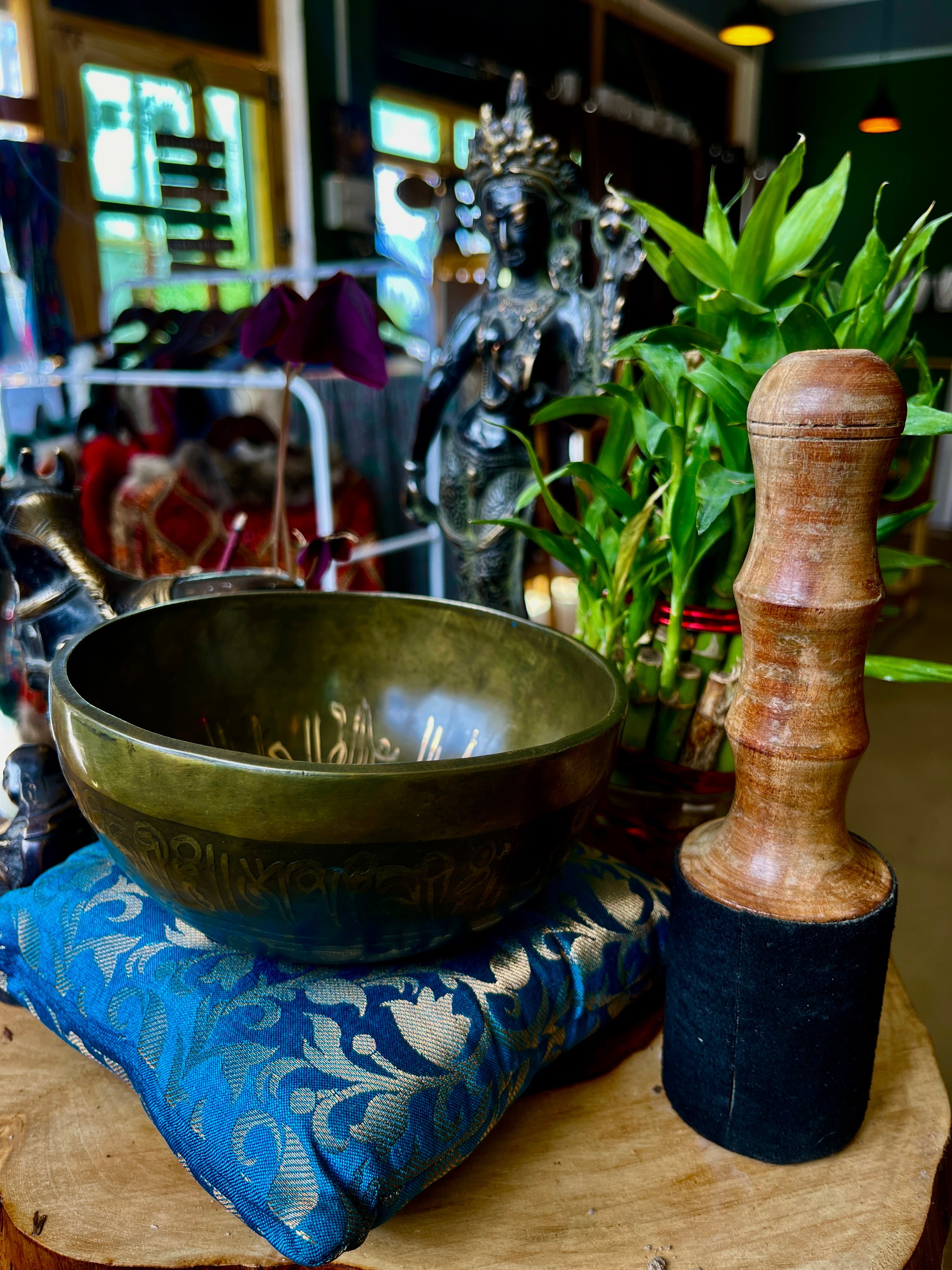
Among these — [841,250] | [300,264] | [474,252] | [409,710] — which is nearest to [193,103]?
[300,264]

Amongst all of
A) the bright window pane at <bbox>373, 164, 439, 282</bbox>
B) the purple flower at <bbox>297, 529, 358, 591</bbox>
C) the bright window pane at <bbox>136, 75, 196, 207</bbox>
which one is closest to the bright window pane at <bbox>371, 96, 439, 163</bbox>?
the bright window pane at <bbox>373, 164, 439, 282</bbox>

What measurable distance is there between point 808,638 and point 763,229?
0.88 feet

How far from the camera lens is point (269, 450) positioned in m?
2.23

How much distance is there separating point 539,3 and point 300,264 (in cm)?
209

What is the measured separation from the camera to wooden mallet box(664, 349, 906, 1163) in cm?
37

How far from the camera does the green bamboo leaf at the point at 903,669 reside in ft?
1.65

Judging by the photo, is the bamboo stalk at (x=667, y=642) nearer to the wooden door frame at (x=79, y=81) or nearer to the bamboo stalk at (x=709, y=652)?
the bamboo stalk at (x=709, y=652)

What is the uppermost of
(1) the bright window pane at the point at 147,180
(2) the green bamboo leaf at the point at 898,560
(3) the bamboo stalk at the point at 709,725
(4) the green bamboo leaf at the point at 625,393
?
(1) the bright window pane at the point at 147,180

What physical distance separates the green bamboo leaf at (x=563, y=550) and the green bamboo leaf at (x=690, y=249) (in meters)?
0.18

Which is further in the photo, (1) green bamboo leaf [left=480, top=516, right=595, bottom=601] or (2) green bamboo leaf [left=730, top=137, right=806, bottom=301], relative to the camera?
(1) green bamboo leaf [left=480, top=516, right=595, bottom=601]

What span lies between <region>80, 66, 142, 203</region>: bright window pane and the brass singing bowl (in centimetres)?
320

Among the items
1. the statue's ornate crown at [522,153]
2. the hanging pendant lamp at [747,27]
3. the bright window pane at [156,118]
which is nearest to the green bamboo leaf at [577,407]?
the statue's ornate crown at [522,153]

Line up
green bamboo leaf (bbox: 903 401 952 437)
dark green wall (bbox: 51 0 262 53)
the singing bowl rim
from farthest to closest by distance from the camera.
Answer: dark green wall (bbox: 51 0 262 53)
green bamboo leaf (bbox: 903 401 952 437)
the singing bowl rim

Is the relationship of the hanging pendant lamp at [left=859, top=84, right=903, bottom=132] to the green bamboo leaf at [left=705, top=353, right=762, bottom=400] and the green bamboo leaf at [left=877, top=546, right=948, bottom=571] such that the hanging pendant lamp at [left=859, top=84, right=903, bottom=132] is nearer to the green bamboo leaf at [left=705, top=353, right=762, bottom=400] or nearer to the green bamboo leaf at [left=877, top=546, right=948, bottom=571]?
the green bamboo leaf at [left=877, top=546, right=948, bottom=571]
